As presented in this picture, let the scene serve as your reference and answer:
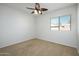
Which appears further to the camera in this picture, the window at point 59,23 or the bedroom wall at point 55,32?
the bedroom wall at point 55,32

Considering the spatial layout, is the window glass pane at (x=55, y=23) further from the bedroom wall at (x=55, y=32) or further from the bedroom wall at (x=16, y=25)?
the bedroom wall at (x=16, y=25)

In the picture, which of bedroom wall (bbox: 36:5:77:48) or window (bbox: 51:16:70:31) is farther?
bedroom wall (bbox: 36:5:77:48)

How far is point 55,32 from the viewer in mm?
1757

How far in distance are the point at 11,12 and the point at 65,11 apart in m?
1.45

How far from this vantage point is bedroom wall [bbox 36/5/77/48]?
177 cm

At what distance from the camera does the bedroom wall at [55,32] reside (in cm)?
177

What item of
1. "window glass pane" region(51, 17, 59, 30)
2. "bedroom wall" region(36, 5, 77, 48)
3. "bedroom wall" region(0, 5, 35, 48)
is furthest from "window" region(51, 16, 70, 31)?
"bedroom wall" region(0, 5, 35, 48)

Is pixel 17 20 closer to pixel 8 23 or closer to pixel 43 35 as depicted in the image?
pixel 8 23

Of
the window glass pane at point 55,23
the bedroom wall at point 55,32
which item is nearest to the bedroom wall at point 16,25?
the bedroom wall at point 55,32

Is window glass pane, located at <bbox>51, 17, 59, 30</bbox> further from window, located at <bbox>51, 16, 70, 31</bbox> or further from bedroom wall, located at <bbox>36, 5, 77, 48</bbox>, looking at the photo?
bedroom wall, located at <bbox>36, 5, 77, 48</bbox>

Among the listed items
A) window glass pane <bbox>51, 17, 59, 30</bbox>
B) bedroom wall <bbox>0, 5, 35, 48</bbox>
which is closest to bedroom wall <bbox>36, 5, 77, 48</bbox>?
window glass pane <bbox>51, 17, 59, 30</bbox>

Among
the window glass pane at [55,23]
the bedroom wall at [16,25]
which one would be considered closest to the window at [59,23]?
the window glass pane at [55,23]

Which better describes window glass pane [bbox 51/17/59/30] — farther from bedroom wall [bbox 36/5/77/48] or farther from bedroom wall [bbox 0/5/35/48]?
bedroom wall [bbox 0/5/35/48]

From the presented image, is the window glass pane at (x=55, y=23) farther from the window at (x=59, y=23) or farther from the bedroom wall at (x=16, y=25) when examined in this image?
the bedroom wall at (x=16, y=25)
